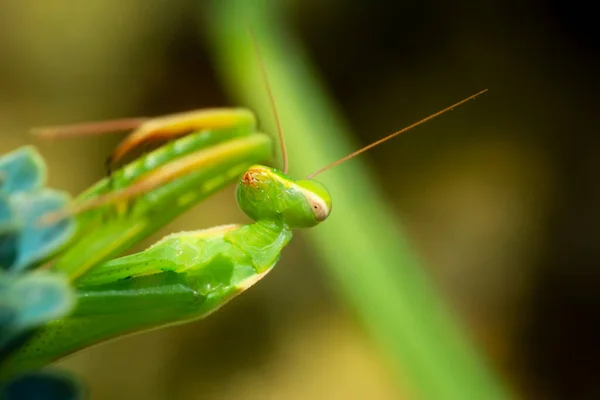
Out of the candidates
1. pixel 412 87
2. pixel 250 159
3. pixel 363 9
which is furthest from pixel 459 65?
pixel 250 159

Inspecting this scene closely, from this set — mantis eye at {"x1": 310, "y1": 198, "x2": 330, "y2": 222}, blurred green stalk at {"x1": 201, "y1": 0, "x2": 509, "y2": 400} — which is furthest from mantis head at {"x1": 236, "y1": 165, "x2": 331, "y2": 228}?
blurred green stalk at {"x1": 201, "y1": 0, "x2": 509, "y2": 400}

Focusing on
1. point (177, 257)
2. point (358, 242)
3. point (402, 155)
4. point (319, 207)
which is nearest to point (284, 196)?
point (319, 207)

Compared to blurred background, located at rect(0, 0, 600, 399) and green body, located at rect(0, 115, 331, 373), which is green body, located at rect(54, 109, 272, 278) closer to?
green body, located at rect(0, 115, 331, 373)

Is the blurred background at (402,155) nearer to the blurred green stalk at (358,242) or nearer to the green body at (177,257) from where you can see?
the blurred green stalk at (358,242)

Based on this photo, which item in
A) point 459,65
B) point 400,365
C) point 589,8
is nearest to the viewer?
point 400,365

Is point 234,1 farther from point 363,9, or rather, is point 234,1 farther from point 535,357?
point 535,357

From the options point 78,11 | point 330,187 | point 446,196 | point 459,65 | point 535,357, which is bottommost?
point 535,357
